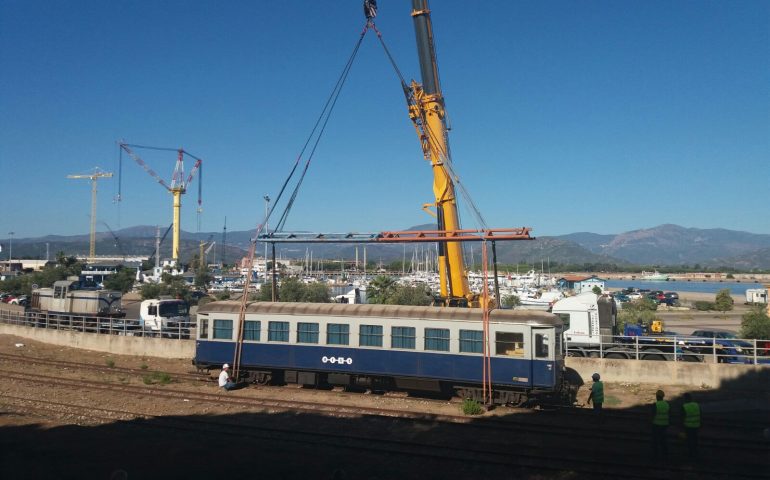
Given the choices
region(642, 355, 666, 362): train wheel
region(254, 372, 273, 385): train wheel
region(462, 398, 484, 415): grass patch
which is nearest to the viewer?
region(462, 398, 484, 415): grass patch

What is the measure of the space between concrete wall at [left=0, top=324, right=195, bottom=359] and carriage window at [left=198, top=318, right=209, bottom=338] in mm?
7553

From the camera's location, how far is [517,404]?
57.5ft

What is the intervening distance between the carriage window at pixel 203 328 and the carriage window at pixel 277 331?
285 centimetres

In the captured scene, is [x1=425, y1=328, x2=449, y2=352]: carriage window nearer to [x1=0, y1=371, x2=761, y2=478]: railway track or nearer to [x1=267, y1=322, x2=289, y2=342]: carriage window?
A: [x1=0, y1=371, x2=761, y2=478]: railway track

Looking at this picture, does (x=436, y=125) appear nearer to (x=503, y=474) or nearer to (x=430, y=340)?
(x=430, y=340)

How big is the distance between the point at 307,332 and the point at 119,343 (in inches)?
642

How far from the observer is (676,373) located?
2066cm

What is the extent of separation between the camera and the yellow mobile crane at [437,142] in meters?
26.0

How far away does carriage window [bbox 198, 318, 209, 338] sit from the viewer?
21.4 meters

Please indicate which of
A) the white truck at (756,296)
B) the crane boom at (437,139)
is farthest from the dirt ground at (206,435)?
the white truck at (756,296)

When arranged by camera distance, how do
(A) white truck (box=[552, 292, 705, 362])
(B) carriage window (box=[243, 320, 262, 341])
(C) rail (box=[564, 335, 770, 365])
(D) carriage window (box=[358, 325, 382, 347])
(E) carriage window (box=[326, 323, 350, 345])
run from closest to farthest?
(D) carriage window (box=[358, 325, 382, 347]) → (E) carriage window (box=[326, 323, 350, 345]) → (B) carriage window (box=[243, 320, 262, 341]) → (C) rail (box=[564, 335, 770, 365]) → (A) white truck (box=[552, 292, 705, 362])

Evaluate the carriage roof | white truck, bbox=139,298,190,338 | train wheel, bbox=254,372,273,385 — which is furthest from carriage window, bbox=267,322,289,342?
white truck, bbox=139,298,190,338

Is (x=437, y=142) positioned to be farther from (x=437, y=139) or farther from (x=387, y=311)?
(x=387, y=311)

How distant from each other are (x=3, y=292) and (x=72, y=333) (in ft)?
171
